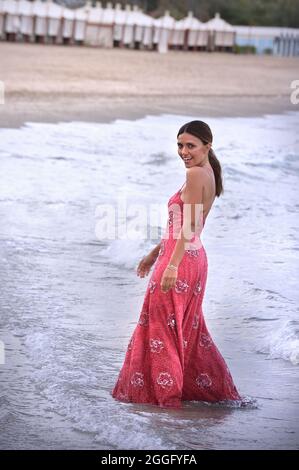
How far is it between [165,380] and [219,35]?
37458mm

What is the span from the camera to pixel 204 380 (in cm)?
494

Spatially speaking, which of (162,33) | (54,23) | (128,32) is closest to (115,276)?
(54,23)

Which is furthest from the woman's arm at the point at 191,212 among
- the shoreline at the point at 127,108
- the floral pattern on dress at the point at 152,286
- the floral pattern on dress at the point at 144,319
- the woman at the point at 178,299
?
the shoreline at the point at 127,108

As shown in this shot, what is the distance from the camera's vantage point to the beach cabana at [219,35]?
41000mm

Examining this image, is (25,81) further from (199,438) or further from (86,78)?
(199,438)

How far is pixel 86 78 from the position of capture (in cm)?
2516

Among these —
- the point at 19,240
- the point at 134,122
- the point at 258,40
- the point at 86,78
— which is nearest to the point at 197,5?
the point at 258,40

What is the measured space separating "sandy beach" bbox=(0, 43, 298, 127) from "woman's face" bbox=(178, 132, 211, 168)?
1178 cm

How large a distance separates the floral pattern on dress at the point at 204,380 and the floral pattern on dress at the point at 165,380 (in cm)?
24

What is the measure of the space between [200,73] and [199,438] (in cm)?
2589

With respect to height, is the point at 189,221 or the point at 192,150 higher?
the point at 192,150

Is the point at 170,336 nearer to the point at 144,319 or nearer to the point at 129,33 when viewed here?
the point at 144,319

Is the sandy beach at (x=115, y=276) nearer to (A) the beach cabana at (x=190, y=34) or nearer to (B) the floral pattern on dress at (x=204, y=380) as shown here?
(B) the floral pattern on dress at (x=204, y=380)

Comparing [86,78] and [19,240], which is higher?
[19,240]
